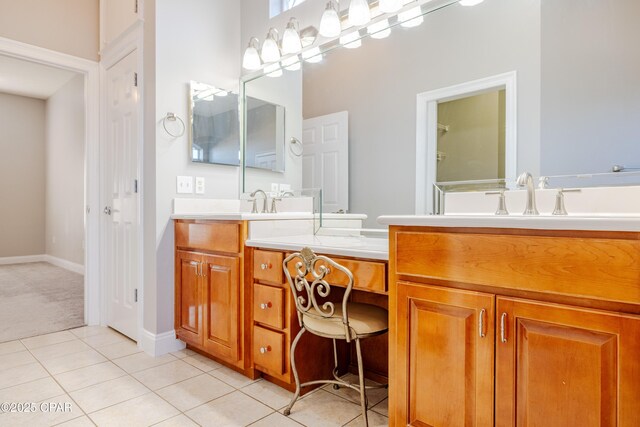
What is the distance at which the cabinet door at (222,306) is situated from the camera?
189 centimetres

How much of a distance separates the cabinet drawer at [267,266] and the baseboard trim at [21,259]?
5.79 metres

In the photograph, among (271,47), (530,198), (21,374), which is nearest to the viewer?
(530,198)

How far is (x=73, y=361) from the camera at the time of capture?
2150 mm

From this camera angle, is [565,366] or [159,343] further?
[159,343]

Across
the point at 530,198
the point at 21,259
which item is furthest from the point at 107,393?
the point at 21,259

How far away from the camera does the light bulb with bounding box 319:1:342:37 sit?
83.0 inches

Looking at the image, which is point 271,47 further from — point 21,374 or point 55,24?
point 21,374

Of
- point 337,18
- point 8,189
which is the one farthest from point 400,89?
point 8,189

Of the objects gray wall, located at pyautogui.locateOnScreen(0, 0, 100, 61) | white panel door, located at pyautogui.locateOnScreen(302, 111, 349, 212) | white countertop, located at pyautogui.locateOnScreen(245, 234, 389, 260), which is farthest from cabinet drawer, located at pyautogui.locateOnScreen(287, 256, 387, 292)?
gray wall, located at pyautogui.locateOnScreen(0, 0, 100, 61)

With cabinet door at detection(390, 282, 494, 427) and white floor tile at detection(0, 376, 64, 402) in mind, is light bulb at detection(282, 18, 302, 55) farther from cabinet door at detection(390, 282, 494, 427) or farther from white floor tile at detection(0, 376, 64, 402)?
white floor tile at detection(0, 376, 64, 402)

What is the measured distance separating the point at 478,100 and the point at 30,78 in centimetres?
585

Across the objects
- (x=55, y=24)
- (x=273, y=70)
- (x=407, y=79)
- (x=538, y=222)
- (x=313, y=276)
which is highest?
(x=55, y=24)

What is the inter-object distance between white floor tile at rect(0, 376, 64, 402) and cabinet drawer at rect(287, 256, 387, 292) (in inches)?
58.3

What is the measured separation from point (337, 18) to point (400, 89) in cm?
63
